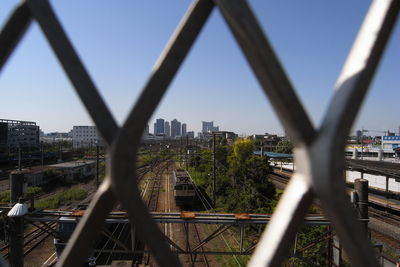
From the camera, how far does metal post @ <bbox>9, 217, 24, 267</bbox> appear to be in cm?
434

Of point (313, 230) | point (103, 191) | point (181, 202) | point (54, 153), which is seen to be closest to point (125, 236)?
point (181, 202)

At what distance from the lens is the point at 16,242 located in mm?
4445

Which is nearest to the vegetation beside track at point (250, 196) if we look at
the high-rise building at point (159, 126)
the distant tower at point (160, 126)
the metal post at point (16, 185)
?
the metal post at point (16, 185)

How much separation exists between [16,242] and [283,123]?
16.9 feet

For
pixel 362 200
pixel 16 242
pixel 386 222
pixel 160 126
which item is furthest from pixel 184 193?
pixel 160 126

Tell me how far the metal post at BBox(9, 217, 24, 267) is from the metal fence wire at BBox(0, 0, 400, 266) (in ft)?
14.0

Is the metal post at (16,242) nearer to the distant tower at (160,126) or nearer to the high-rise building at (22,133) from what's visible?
the high-rise building at (22,133)

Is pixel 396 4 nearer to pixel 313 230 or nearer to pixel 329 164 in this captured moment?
pixel 329 164

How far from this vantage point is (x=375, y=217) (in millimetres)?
15062

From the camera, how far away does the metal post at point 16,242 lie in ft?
14.2

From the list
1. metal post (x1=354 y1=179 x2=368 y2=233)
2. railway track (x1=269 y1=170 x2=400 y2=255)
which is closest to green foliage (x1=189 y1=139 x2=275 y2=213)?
railway track (x1=269 y1=170 x2=400 y2=255)

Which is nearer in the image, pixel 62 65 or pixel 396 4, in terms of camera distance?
pixel 396 4

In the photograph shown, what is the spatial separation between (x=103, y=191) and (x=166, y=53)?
63 cm

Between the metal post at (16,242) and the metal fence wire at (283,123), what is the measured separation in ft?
14.0
